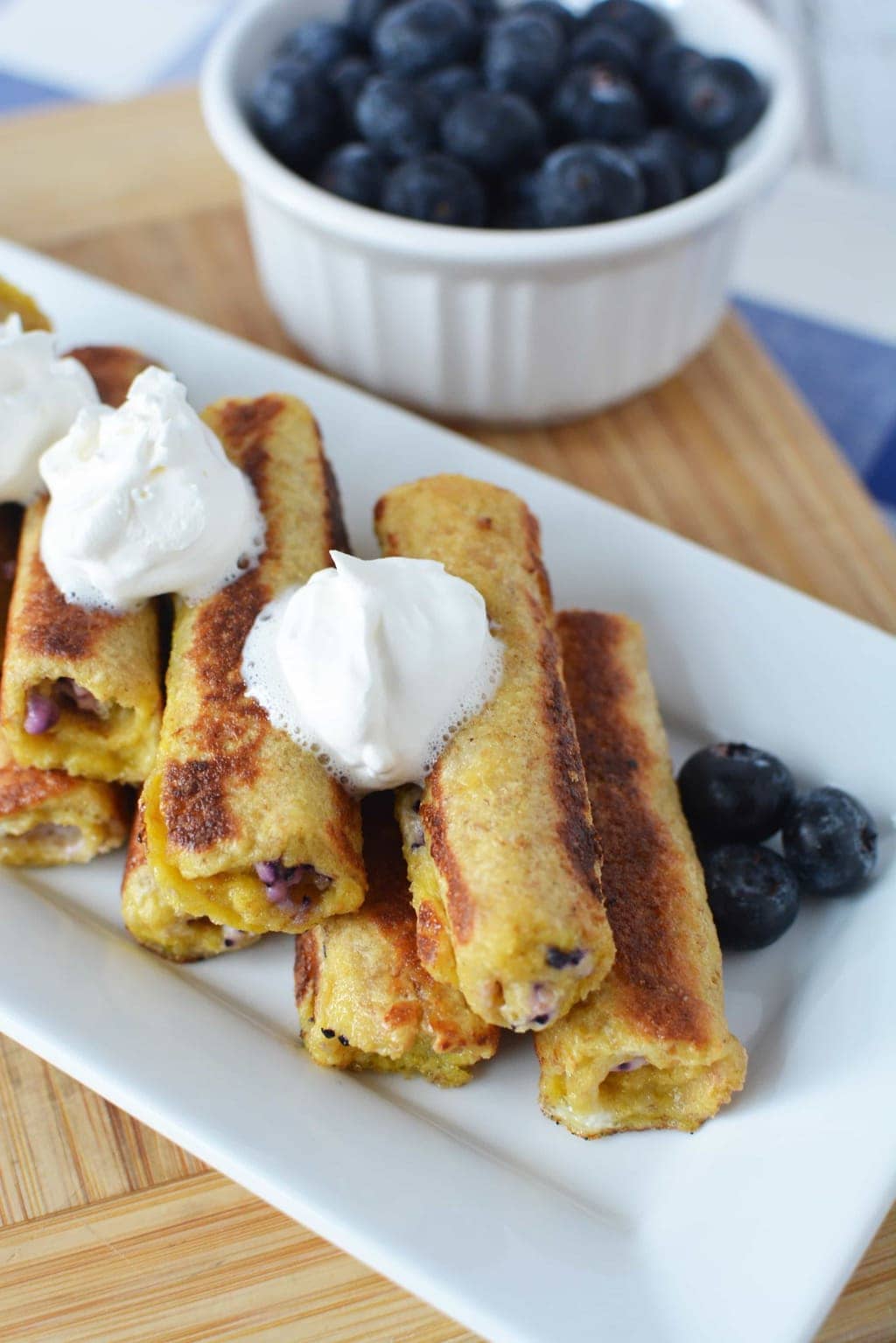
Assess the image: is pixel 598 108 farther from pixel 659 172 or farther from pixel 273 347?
pixel 273 347

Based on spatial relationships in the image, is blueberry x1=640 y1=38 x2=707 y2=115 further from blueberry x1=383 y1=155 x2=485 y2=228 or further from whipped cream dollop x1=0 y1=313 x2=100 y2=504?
whipped cream dollop x1=0 y1=313 x2=100 y2=504

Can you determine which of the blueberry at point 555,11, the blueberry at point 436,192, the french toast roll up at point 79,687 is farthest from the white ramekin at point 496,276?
the french toast roll up at point 79,687

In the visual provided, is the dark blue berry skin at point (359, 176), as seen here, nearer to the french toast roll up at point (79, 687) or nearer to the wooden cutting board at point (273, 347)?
the wooden cutting board at point (273, 347)

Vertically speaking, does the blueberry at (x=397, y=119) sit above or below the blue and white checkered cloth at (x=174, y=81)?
above

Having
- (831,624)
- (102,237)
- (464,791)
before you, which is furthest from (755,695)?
(102,237)

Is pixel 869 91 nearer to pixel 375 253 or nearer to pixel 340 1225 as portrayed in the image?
pixel 375 253

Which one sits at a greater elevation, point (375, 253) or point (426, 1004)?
point (375, 253)

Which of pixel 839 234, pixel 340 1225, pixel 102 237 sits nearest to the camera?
pixel 340 1225
